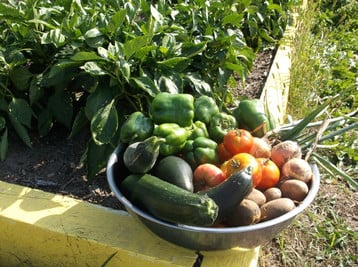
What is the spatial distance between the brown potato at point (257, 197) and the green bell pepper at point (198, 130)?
0.40 m

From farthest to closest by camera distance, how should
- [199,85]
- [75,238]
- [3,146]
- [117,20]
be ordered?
[199,85]
[3,146]
[117,20]
[75,238]

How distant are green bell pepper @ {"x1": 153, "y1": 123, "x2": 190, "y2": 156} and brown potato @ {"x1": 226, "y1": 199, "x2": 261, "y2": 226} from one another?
→ 1.38ft

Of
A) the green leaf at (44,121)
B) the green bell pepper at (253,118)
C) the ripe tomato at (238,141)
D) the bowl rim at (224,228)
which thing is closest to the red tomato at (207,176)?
the ripe tomato at (238,141)

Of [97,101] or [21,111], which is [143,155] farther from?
[21,111]

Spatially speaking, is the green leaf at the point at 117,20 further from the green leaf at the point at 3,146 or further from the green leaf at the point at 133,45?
the green leaf at the point at 3,146

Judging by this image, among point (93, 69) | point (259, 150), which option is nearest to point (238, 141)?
point (259, 150)

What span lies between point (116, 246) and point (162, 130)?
0.56 m

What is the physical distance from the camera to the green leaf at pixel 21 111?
9.66ft

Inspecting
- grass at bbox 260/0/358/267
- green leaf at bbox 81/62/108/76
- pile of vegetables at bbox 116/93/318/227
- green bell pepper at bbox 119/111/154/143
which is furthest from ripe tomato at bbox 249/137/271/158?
green leaf at bbox 81/62/108/76

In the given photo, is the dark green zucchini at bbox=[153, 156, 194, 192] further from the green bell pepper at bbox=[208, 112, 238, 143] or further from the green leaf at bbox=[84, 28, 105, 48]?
the green leaf at bbox=[84, 28, 105, 48]

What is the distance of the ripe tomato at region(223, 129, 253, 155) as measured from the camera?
227 cm

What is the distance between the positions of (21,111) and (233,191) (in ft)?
4.89

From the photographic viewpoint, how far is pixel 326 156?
365cm

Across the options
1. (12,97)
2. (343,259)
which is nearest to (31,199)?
(12,97)
